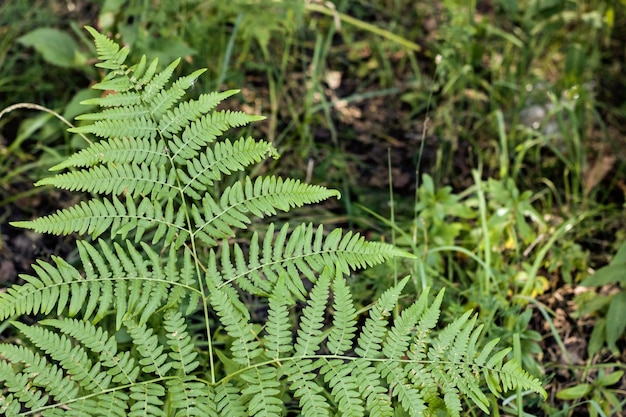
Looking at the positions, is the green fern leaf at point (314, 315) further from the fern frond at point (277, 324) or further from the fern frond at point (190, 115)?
the fern frond at point (190, 115)

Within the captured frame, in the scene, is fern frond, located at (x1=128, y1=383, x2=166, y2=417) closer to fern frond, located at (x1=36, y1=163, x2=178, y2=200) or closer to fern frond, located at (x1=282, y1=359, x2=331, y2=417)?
fern frond, located at (x1=282, y1=359, x2=331, y2=417)

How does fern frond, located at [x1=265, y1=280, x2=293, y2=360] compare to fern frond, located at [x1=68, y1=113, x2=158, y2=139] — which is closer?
fern frond, located at [x1=265, y1=280, x2=293, y2=360]

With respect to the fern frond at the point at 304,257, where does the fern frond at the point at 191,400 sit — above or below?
below

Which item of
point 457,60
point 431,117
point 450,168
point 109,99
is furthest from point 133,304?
point 457,60

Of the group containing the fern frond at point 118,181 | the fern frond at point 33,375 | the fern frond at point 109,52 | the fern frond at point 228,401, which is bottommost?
the fern frond at point 228,401

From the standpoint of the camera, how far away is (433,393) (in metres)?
1.71

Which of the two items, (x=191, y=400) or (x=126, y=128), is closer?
(x=191, y=400)

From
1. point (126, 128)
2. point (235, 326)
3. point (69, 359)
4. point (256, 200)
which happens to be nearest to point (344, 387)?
point (235, 326)

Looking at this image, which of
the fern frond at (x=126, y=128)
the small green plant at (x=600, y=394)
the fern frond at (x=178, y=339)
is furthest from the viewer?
the small green plant at (x=600, y=394)

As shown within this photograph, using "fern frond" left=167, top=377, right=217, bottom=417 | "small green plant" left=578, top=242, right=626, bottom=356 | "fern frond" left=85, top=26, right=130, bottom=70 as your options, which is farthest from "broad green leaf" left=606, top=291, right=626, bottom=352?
"fern frond" left=85, top=26, right=130, bottom=70

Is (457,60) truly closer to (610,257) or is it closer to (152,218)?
(610,257)

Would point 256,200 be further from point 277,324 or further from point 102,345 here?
point 102,345

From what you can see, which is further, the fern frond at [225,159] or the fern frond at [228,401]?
the fern frond at [225,159]

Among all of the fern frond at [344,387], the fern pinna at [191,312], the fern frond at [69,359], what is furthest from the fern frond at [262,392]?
the fern frond at [69,359]
